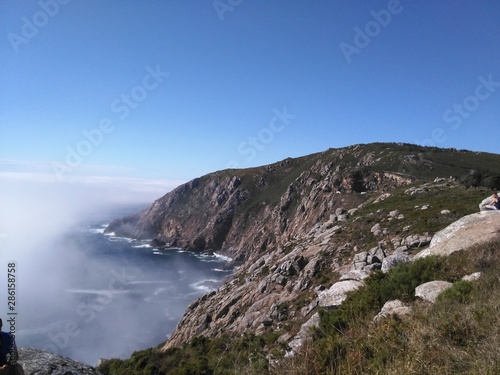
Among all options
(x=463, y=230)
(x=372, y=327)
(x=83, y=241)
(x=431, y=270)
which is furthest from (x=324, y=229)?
(x=83, y=241)

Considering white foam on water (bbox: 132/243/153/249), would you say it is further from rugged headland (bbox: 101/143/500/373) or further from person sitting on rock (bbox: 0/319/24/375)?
person sitting on rock (bbox: 0/319/24/375)

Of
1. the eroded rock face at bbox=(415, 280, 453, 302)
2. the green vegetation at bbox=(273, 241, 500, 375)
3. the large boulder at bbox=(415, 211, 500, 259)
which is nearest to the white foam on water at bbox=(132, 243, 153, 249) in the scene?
the large boulder at bbox=(415, 211, 500, 259)

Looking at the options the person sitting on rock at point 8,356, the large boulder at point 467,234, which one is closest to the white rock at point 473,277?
the large boulder at point 467,234

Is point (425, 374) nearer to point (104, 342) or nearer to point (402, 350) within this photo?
point (402, 350)

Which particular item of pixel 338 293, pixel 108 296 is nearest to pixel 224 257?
pixel 108 296

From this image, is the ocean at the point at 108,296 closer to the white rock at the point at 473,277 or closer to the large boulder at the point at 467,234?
the large boulder at the point at 467,234

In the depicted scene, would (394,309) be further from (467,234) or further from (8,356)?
(8,356)

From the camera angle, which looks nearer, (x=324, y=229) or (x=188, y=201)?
(x=324, y=229)
